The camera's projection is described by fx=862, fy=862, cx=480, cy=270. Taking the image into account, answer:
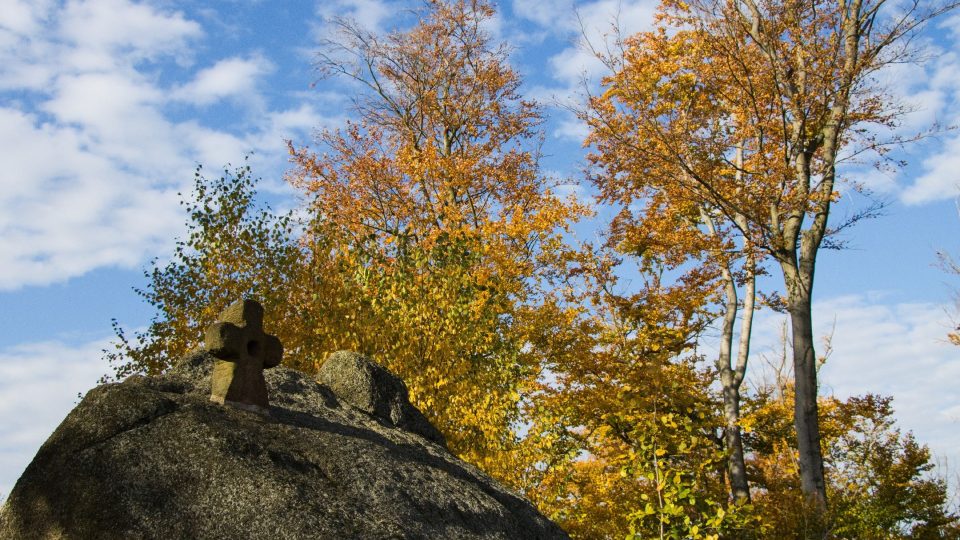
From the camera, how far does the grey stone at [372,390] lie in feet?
27.7

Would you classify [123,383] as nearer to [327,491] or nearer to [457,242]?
[327,491]

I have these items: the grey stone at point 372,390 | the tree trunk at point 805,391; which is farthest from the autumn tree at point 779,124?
the grey stone at point 372,390

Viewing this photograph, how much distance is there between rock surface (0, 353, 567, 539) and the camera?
5.45m

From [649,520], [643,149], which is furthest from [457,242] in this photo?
[649,520]

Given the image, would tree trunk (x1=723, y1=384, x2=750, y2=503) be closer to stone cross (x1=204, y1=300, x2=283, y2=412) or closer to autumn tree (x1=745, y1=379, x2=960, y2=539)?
autumn tree (x1=745, y1=379, x2=960, y2=539)

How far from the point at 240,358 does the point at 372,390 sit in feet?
6.00

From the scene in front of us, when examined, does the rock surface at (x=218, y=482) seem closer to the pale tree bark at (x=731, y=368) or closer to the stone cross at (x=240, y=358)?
the stone cross at (x=240, y=358)

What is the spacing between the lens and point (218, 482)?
5621 mm

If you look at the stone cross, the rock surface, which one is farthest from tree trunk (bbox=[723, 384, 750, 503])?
the stone cross

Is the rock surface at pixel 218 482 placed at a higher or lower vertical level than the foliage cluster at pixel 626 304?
lower

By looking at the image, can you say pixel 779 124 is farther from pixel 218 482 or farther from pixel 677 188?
pixel 218 482

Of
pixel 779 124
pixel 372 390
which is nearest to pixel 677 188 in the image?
pixel 779 124

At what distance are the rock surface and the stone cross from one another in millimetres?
148

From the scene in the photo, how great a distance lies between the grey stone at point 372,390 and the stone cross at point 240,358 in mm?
1325
